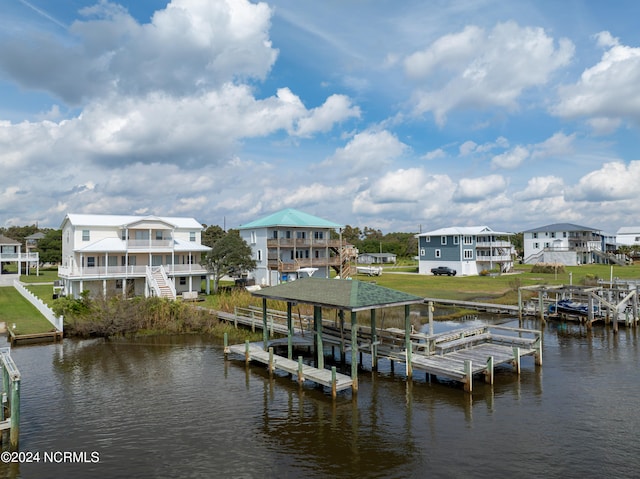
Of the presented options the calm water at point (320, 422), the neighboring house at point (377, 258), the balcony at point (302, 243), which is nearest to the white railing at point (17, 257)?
the balcony at point (302, 243)

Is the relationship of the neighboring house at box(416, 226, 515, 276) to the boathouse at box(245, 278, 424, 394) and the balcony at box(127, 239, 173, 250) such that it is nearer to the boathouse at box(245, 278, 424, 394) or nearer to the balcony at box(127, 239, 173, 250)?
the balcony at box(127, 239, 173, 250)

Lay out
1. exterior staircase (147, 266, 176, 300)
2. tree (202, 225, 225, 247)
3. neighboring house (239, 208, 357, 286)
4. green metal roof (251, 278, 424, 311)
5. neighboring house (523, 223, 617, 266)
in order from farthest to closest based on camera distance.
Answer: tree (202, 225, 225, 247), neighboring house (523, 223, 617, 266), neighboring house (239, 208, 357, 286), exterior staircase (147, 266, 176, 300), green metal roof (251, 278, 424, 311)

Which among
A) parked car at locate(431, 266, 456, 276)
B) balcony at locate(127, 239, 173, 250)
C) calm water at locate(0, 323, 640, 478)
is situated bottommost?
calm water at locate(0, 323, 640, 478)

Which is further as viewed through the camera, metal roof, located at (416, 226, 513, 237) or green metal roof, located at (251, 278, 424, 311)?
metal roof, located at (416, 226, 513, 237)

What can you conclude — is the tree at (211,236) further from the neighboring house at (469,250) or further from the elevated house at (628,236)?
the elevated house at (628,236)

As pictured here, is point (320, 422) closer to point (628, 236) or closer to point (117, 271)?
point (117, 271)

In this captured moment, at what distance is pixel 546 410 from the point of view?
1744 centimetres

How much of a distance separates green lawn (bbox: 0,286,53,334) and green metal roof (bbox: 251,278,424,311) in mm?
17121

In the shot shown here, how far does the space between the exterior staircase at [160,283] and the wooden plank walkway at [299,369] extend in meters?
16.3

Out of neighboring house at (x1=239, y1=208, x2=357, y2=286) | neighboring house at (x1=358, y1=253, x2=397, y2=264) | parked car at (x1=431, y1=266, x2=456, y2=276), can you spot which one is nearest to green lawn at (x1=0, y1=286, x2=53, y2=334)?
neighboring house at (x1=239, y1=208, x2=357, y2=286)

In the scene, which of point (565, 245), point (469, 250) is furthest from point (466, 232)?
point (565, 245)

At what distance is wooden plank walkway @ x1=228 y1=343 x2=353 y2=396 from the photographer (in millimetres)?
19281

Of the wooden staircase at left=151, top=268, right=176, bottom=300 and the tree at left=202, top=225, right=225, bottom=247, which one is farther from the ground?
the tree at left=202, top=225, right=225, bottom=247

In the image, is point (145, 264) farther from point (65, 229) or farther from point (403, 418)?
point (403, 418)
